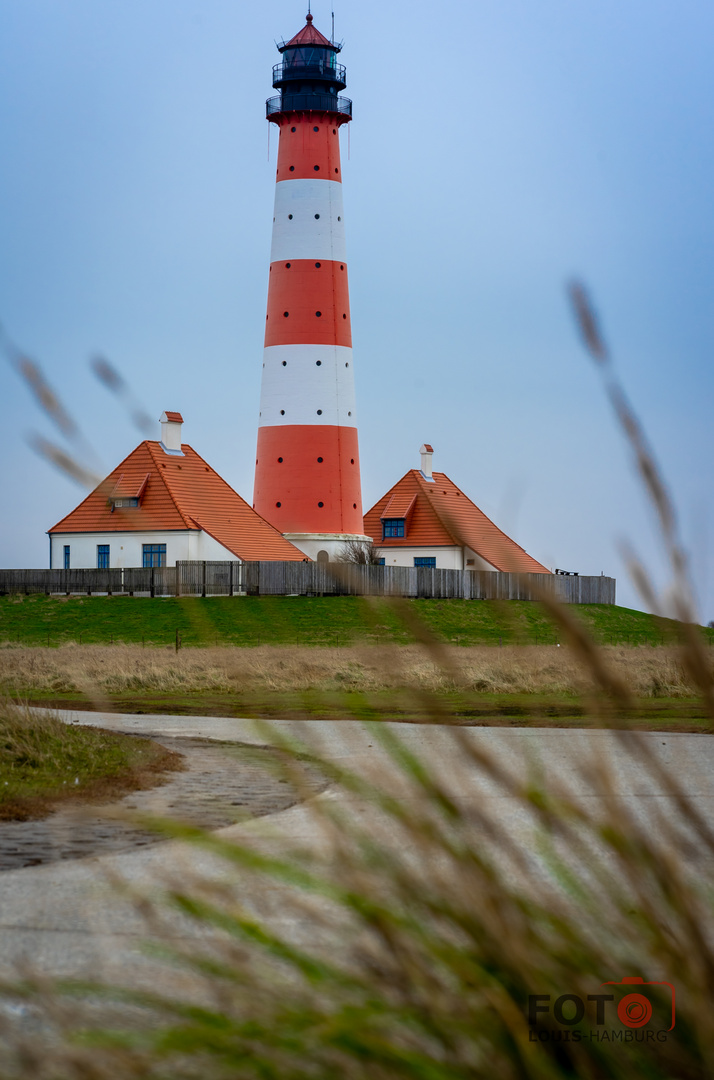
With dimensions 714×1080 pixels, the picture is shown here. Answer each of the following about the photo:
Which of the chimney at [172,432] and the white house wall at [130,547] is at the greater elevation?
the chimney at [172,432]

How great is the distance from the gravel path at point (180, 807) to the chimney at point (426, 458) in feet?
154

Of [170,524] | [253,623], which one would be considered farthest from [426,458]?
[253,623]

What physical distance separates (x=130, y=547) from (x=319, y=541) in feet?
24.1

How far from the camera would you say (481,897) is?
2.02 m

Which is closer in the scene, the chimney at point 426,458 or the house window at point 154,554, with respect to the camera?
the house window at point 154,554

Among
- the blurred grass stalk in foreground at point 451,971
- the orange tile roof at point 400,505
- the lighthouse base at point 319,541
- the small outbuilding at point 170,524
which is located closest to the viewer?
the blurred grass stalk in foreground at point 451,971

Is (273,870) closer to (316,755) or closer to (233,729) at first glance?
(316,755)

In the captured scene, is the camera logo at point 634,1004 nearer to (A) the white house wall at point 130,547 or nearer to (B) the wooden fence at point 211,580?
(B) the wooden fence at point 211,580

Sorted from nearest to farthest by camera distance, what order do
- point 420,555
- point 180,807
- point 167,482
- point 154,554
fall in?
point 180,807
point 154,554
point 167,482
point 420,555

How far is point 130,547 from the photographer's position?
48531mm

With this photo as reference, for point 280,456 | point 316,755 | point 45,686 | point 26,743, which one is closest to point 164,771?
point 26,743

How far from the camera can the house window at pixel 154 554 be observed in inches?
1876

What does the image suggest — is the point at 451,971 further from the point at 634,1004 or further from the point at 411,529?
the point at 411,529

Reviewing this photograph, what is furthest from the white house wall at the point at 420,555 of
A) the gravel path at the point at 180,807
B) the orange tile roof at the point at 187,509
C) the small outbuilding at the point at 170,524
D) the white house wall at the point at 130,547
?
the gravel path at the point at 180,807
